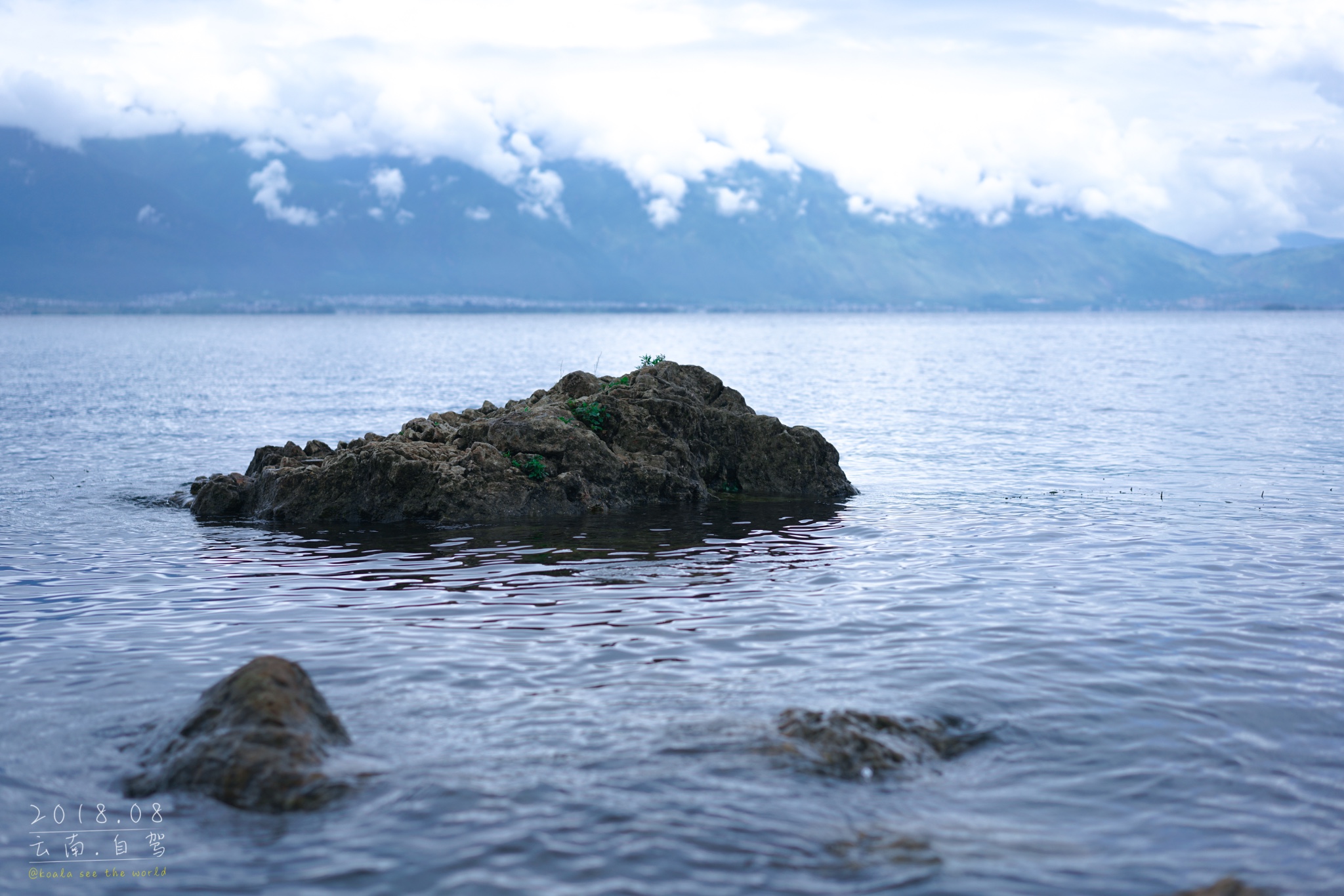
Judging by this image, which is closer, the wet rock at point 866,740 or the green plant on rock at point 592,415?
the wet rock at point 866,740

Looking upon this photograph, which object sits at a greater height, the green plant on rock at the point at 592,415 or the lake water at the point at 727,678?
the green plant on rock at the point at 592,415

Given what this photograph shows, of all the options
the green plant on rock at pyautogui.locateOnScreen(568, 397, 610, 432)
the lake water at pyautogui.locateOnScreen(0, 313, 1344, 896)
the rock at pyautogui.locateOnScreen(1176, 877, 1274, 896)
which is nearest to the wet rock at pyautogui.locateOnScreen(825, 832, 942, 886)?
the lake water at pyautogui.locateOnScreen(0, 313, 1344, 896)

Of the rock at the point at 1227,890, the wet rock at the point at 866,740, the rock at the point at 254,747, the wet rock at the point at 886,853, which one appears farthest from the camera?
the wet rock at the point at 866,740

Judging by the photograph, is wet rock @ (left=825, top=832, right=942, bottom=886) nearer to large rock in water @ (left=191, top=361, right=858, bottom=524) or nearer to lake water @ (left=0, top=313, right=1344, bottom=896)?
lake water @ (left=0, top=313, right=1344, bottom=896)

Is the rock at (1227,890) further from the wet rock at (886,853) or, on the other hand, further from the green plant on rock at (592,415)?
the green plant on rock at (592,415)

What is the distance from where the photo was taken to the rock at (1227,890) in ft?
22.6

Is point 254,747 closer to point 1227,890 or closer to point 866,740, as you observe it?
point 866,740

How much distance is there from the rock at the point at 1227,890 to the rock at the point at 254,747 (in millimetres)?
6470

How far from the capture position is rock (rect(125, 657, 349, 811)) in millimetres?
8578

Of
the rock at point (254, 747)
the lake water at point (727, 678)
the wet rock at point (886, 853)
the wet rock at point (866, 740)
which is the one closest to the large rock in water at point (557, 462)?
the lake water at point (727, 678)

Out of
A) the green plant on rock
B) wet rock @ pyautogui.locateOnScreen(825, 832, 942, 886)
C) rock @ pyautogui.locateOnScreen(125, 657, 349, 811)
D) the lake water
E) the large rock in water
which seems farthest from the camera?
the green plant on rock

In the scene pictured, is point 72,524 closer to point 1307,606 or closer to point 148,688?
point 148,688

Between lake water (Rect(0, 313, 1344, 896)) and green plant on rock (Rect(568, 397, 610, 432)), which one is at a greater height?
green plant on rock (Rect(568, 397, 610, 432))

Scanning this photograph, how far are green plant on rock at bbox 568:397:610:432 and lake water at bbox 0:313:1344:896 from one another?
3.19 metres
